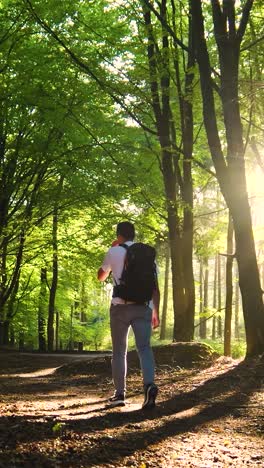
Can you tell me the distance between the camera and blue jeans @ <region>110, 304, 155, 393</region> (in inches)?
181

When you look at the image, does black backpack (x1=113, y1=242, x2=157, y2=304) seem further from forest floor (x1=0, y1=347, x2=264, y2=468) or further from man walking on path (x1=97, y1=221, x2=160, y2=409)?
forest floor (x1=0, y1=347, x2=264, y2=468)

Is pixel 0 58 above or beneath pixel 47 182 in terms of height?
above

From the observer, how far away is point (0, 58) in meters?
10.3

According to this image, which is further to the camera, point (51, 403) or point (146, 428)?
point (51, 403)

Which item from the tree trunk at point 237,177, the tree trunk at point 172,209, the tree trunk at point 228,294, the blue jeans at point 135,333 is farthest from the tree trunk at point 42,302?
the blue jeans at point 135,333

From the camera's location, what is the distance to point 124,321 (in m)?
4.64

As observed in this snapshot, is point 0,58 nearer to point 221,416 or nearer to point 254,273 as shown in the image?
point 254,273

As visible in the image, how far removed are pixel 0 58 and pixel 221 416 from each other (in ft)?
29.0

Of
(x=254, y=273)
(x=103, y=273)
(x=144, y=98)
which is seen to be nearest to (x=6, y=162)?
(x=144, y=98)

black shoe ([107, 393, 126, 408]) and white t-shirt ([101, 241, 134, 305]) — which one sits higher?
white t-shirt ([101, 241, 134, 305])

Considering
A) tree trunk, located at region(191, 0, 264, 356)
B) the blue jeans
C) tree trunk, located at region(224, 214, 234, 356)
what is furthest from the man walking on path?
tree trunk, located at region(224, 214, 234, 356)

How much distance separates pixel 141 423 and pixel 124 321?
102 cm

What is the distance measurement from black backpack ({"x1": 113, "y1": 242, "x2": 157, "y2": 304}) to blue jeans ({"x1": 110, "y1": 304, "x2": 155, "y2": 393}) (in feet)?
0.39

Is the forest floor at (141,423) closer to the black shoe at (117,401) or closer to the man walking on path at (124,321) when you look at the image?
the black shoe at (117,401)
